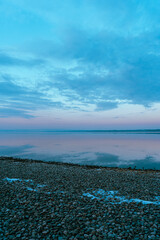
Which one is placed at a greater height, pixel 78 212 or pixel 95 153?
pixel 78 212

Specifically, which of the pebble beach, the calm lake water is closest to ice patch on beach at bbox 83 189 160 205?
the pebble beach

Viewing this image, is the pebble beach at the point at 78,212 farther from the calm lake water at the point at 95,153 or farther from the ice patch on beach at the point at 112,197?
the calm lake water at the point at 95,153

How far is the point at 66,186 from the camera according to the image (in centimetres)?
1030

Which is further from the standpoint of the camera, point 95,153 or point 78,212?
point 95,153

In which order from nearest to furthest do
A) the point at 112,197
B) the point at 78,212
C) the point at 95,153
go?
the point at 78,212 → the point at 112,197 → the point at 95,153

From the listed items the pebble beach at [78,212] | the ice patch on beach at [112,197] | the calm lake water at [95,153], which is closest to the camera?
the pebble beach at [78,212]

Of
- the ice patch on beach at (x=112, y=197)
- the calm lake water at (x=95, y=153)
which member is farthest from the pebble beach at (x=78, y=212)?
the calm lake water at (x=95, y=153)

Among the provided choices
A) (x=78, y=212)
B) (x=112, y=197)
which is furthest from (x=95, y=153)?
(x=78, y=212)

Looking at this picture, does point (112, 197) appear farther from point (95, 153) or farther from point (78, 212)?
point (95, 153)

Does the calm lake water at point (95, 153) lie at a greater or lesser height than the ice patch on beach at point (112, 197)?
lesser

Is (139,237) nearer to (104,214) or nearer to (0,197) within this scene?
(104,214)

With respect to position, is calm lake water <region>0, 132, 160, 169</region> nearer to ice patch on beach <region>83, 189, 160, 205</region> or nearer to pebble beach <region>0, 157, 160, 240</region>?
ice patch on beach <region>83, 189, 160, 205</region>

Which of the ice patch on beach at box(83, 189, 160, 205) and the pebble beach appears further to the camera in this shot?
the ice patch on beach at box(83, 189, 160, 205)

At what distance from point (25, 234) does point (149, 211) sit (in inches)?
216
